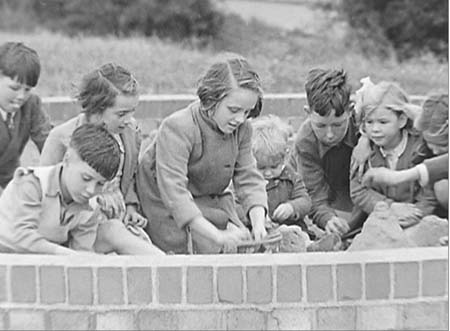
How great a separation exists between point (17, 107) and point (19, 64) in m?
0.25

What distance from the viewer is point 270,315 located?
393 cm

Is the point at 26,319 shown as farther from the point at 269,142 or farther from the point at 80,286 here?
the point at 269,142

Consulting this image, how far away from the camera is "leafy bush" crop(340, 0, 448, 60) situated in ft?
42.0

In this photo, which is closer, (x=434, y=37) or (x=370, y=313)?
(x=370, y=313)

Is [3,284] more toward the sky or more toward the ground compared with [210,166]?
more toward the ground

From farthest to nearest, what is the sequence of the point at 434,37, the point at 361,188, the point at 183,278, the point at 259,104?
the point at 434,37, the point at 361,188, the point at 259,104, the point at 183,278

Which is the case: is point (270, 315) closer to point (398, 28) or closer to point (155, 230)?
point (155, 230)

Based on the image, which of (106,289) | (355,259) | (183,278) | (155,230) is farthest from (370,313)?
(155,230)

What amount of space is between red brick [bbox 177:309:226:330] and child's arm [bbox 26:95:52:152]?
194cm

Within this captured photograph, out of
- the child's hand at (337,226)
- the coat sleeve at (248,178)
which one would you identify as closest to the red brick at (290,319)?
the coat sleeve at (248,178)

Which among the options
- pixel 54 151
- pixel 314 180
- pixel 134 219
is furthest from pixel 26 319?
pixel 314 180

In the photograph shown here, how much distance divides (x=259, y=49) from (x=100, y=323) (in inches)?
372

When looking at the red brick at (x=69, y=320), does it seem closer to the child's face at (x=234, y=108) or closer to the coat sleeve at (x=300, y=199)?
the child's face at (x=234, y=108)

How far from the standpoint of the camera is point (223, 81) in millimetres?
4488
